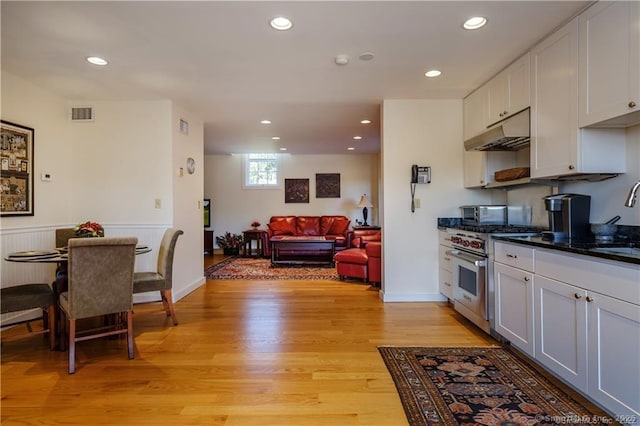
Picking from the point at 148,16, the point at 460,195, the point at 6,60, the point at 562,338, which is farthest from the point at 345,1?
the point at 6,60

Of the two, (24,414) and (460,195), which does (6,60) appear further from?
(460,195)

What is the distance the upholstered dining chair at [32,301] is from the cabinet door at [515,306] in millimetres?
3569

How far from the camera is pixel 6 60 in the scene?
9.25 ft

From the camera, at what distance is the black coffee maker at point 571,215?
2359 millimetres

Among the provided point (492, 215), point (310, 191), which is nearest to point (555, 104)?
point (492, 215)

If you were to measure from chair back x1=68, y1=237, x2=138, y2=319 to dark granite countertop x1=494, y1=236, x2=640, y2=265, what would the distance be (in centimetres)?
284

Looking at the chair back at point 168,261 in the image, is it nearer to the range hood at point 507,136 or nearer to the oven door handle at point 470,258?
the oven door handle at point 470,258

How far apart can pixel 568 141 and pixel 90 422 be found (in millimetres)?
3418

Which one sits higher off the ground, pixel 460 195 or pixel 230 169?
pixel 230 169

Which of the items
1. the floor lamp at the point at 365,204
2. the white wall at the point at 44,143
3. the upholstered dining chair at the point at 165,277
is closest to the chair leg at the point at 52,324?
the upholstered dining chair at the point at 165,277

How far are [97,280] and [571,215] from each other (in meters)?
3.44

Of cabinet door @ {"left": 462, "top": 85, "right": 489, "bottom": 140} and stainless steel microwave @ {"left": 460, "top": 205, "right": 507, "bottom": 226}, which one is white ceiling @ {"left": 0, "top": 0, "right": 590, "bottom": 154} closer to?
cabinet door @ {"left": 462, "top": 85, "right": 489, "bottom": 140}

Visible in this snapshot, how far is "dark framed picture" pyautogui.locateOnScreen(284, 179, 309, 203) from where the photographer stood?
26.6 feet

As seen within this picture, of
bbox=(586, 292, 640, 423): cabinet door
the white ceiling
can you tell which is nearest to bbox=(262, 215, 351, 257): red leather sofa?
the white ceiling
